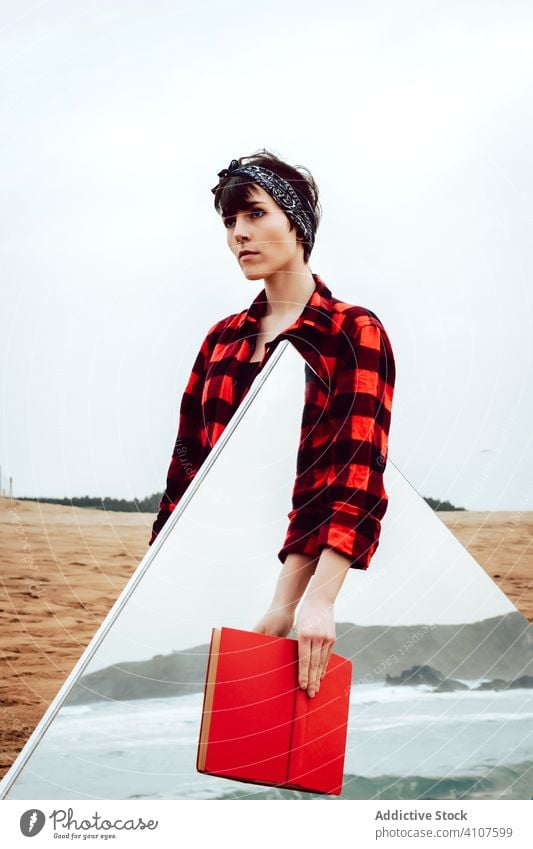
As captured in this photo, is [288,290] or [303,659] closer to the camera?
[303,659]

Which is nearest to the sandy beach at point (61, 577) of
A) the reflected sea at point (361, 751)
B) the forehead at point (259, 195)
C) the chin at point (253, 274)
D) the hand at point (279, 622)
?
the reflected sea at point (361, 751)

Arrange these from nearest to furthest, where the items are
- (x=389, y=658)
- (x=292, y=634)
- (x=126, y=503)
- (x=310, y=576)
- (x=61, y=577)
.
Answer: (x=310, y=576), (x=292, y=634), (x=126, y=503), (x=389, y=658), (x=61, y=577)

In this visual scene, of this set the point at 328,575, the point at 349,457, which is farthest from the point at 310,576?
the point at 349,457

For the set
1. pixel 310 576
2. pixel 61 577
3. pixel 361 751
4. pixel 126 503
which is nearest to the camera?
pixel 310 576

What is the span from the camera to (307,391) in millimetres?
2535

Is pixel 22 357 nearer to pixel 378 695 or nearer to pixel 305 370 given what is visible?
pixel 305 370

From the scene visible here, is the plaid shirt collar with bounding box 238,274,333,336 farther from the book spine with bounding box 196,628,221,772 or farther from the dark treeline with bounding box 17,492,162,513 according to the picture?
the book spine with bounding box 196,628,221,772

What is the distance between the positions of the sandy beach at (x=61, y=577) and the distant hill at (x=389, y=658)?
38cm

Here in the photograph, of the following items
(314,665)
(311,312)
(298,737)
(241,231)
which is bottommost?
(298,737)

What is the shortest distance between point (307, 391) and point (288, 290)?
0.83ft

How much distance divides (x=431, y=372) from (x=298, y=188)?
74 centimetres

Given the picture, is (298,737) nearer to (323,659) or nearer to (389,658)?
(323,659)

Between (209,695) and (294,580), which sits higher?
→ (294,580)

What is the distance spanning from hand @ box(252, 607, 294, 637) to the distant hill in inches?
25.8
